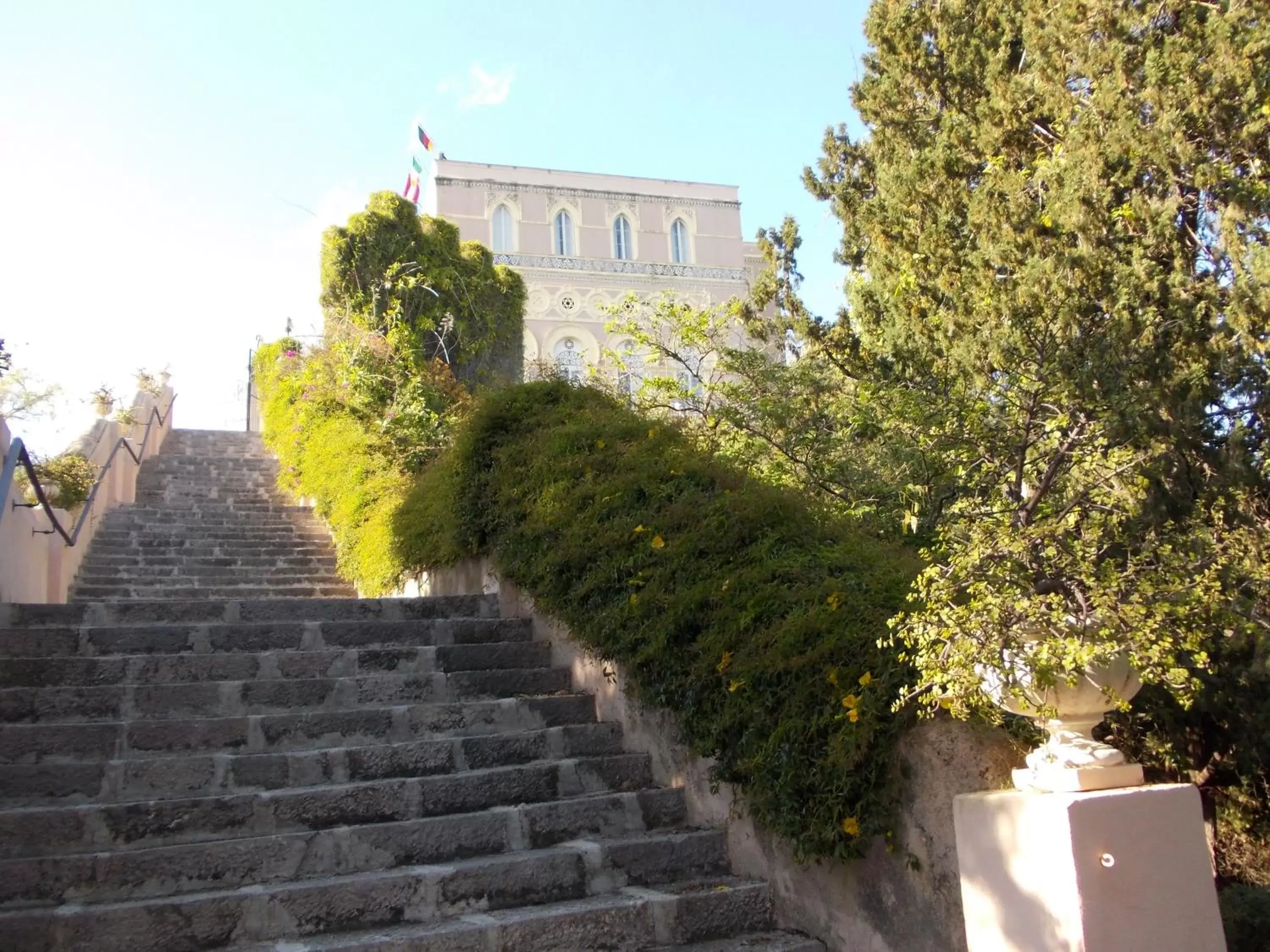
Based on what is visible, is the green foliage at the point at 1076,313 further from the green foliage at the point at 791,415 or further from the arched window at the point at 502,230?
the arched window at the point at 502,230

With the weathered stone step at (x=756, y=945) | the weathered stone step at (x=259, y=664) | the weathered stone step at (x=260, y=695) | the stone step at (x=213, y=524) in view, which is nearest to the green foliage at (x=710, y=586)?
the weathered stone step at (x=756, y=945)

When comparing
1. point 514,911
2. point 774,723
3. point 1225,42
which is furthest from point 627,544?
point 1225,42

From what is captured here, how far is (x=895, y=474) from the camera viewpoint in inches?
259

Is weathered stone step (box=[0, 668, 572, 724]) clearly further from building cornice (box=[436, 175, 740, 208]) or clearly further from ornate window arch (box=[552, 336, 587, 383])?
building cornice (box=[436, 175, 740, 208])

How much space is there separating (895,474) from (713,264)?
1089 inches

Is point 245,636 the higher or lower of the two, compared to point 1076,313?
lower

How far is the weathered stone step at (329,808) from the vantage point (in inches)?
157

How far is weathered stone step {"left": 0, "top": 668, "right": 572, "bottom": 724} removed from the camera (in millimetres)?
4918

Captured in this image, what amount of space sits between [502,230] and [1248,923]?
29.6 meters

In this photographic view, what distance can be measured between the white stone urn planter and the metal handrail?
5.22 m

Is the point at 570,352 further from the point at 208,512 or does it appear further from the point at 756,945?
the point at 756,945

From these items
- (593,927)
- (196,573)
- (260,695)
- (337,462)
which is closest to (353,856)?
(593,927)

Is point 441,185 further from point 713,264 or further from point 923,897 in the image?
point 923,897

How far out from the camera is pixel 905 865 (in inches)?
141
